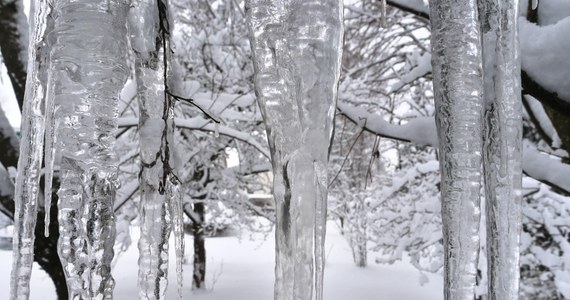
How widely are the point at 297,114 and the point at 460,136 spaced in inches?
23.5

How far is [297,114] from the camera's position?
0.83 meters

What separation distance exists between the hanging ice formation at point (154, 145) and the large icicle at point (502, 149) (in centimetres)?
81

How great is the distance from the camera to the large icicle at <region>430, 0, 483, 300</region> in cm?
122

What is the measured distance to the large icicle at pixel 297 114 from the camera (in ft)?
2.65

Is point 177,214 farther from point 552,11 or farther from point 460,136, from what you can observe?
point 552,11

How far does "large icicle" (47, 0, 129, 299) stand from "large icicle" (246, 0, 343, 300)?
30cm

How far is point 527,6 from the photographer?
2656mm

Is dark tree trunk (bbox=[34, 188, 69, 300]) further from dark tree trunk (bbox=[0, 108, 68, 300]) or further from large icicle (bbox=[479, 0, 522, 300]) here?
large icicle (bbox=[479, 0, 522, 300])

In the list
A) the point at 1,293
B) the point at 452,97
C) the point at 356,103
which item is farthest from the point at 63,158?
the point at 1,293

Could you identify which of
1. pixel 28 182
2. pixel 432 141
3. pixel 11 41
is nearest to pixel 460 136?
pixel 28 182

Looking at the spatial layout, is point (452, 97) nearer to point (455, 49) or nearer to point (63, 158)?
point (455, 49)

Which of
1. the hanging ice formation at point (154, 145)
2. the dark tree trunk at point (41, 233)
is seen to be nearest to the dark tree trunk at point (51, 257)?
the dark tree trunk at point (41, 233)

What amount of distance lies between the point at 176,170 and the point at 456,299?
0.79 m

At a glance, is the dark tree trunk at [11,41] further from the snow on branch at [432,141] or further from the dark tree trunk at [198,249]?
the dark tree trunk at [198,249]
